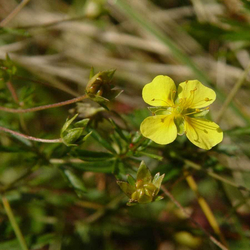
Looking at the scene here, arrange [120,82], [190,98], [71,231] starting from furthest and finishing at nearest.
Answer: [120,82] → [71,231] → [190,98]

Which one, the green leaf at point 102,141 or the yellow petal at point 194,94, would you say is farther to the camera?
the green leaf at point 102,141

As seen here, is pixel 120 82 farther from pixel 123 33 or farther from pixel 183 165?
pixel 183 165

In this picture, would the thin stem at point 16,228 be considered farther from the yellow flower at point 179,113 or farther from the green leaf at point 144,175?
the yellow flower at point 179,113

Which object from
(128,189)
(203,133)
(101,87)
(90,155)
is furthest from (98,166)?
(203,133)

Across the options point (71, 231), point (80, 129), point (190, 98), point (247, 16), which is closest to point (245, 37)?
point (247, 16)

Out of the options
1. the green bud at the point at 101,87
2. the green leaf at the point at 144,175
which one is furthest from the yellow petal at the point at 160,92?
the green leaf at the point at 144,175

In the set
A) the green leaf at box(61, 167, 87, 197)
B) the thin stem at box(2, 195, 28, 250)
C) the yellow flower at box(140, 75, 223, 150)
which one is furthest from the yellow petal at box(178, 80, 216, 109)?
the thin stem at box(2, 195, 28, 250)

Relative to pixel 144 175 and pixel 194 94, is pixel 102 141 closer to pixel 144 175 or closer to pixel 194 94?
pixel 144 175
